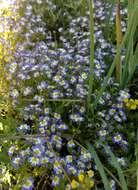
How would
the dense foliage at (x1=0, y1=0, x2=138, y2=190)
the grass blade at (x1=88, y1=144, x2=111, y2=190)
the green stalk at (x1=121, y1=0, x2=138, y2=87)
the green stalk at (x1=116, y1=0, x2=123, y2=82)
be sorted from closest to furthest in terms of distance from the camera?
the grass blade at (x1=88, y1=144, x2=111, y2=190) → the dense foliage at (x1=0, y1=0, x2=138, y2=190) → the green stalk at (x1=121, y1=0, x2=138, y2=87) → the green stalk at (x1=116, y1=0, x2=123, y2=82)

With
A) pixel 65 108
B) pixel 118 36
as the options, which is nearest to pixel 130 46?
pixel 118 36

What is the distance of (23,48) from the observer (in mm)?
2441

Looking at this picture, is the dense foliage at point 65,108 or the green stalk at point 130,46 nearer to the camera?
the dense foliage at point 65,108

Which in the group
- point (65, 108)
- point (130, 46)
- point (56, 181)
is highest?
point (130, 46)

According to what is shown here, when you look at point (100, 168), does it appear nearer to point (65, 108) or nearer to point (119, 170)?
point (119, 170)

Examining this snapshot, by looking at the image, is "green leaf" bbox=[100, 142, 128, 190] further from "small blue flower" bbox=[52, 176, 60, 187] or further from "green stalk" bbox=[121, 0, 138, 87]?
"green stalk" bbox=[121, 0, 138, 87]

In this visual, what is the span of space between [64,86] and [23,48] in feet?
1.55

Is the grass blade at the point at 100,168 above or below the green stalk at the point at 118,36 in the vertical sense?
below

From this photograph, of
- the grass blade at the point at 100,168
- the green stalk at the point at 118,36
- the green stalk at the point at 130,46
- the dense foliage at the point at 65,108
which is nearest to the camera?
the grass blade at the point at 100,168

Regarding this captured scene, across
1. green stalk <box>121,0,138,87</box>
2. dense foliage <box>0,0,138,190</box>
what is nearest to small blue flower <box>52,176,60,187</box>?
dense foliage <box>0,0,138,190</box>

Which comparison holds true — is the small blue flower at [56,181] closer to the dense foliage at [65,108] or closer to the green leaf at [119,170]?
the dense foliage at [65,108]

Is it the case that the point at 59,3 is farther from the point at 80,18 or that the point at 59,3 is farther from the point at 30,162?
the point at 30,162

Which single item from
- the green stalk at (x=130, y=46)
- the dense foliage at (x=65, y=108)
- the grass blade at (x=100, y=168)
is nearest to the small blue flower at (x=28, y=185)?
the dense foliage at (x=65, y=108)

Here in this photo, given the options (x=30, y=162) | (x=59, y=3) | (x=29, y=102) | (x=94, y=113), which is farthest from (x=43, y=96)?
(x=59, y=3)
